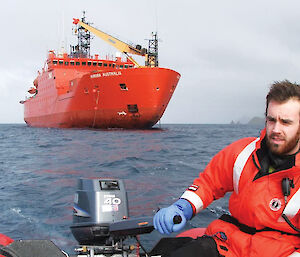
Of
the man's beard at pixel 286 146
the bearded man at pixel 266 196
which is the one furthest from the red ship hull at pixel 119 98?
the man's beard at pixel 286 146

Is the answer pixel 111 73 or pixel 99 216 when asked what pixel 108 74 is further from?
pixel 99 216

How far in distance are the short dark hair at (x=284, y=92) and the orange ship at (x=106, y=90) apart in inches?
838

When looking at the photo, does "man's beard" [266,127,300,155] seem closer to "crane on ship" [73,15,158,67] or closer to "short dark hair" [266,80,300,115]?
"short dark hair" [266,80,300,115]

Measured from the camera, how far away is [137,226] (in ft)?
7.48

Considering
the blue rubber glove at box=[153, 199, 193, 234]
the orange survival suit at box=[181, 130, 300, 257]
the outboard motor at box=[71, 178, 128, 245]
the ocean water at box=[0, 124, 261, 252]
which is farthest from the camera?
the ocean water at box=[0, 124, 261, 252]

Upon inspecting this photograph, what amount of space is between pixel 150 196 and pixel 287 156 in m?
3.96

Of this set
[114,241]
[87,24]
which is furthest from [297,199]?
[87,24]

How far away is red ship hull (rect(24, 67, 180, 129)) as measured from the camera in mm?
23297

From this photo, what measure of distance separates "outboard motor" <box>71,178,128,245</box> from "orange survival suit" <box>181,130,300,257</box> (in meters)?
0.95

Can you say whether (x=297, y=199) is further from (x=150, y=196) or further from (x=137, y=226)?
(x=150, y=196)

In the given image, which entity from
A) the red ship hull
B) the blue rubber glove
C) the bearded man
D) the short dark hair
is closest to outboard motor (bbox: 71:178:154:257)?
the blue rubber glove

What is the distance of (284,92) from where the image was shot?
6.43ft

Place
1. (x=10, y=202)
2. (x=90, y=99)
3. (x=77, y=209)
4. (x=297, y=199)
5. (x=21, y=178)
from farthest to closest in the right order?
(x=90, y=99), (x=21, y=178), (x=10, y=202), (x=77, y=209), (x=297, y=199)

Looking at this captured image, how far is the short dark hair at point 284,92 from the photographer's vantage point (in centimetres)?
195
